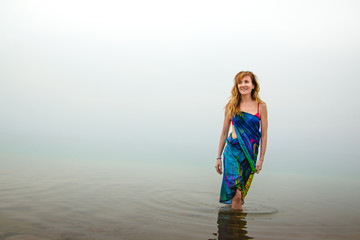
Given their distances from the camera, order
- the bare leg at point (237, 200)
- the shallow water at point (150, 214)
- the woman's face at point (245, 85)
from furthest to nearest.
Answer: the woman's face at point (245, 85)
the bare leg at point (237, 200)
the shallow water at point (150, 214)

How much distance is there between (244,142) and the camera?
398 centimetres

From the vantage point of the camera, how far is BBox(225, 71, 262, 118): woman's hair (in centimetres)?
413

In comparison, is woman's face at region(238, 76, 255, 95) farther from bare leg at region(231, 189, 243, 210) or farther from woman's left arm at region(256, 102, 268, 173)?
bare leg at region(231, 189, 243, 210)

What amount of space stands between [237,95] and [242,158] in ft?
2.88

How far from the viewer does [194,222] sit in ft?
10.6

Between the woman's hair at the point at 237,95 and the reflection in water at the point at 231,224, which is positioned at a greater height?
the woman's hair at the point at 237,95

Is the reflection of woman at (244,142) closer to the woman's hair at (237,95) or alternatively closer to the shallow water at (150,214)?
the woman's hair at (237,95)

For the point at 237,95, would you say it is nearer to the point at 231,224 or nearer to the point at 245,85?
the point at 245,85

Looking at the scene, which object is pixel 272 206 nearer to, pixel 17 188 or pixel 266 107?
pixel 266 107

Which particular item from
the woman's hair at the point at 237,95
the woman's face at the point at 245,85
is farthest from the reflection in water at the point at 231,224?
the woman's face at the point at 245,85

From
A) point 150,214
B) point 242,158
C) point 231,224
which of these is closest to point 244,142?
point 242,158

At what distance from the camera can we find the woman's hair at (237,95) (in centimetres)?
413

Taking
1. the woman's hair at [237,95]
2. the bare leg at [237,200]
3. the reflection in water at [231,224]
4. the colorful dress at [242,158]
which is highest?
the woman's hair at [237,95]

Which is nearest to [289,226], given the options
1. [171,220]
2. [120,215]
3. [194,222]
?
[194,222]
